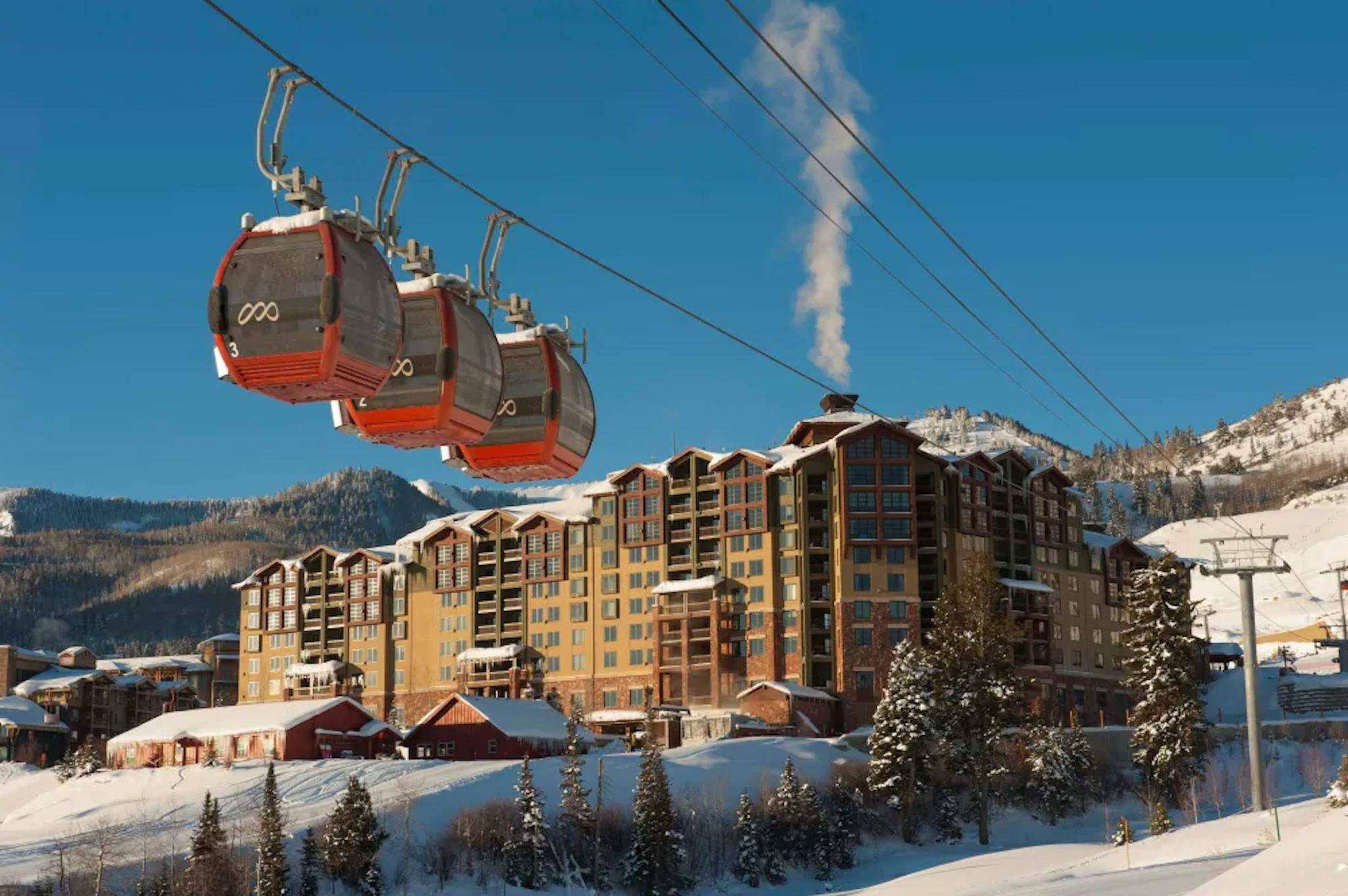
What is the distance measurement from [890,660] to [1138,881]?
68138 mm

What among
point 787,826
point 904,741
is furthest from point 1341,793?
point 904,741

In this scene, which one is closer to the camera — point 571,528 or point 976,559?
point 976,559

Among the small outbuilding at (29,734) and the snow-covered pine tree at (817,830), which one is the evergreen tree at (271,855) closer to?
the snow-covered pine tree at (817,830)

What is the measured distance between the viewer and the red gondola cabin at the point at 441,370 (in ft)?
68.5

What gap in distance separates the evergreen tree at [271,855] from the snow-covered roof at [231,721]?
3385 centimetres

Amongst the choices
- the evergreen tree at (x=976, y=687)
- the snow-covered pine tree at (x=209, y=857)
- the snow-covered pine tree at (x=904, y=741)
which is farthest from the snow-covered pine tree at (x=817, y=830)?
the snow-covered pine tree at (x=209, y=857)

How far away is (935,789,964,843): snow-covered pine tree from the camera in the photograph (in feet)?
324

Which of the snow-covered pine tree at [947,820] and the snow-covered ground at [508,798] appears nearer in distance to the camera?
the snow-covered ground at [508,798]

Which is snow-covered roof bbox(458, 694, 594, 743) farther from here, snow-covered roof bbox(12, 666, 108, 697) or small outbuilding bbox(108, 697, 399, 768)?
snow-covered roof bbox(12, 666, 108, 697)

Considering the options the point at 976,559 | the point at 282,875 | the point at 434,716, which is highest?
the point at 976,559

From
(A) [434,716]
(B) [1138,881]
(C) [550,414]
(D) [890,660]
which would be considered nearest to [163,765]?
(A) [434,716]

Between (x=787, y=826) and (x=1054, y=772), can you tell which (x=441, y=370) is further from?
(x=1054, y=772)

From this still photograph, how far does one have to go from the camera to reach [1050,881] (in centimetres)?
5678

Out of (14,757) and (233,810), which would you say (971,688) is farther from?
(14,757)
